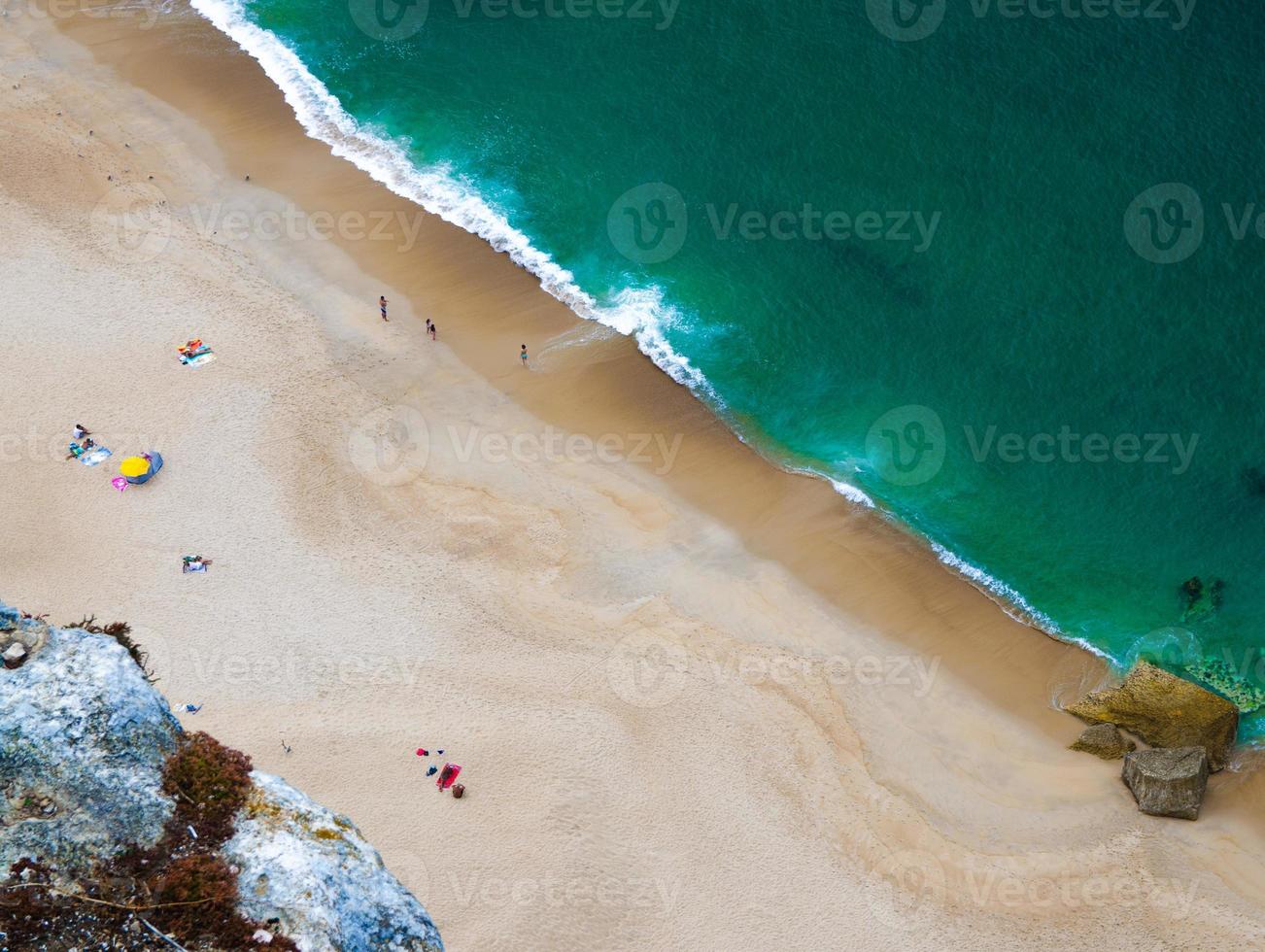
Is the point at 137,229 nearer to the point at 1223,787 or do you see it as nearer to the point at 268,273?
the point at 268,273

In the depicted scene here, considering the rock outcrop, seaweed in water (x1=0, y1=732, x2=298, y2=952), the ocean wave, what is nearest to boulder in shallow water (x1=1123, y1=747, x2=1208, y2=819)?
the ocean wave

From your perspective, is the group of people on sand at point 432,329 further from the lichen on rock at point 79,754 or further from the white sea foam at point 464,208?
the lichen on rock at point 79,754

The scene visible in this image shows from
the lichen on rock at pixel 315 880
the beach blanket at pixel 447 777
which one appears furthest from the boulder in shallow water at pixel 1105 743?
the lichen on rock at pixel 315 880

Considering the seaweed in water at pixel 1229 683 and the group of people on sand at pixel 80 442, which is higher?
the seaweed in water at pixel 1229 683

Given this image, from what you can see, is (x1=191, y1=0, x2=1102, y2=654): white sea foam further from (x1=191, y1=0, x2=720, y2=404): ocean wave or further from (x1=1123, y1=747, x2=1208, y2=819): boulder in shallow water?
(x1=1123, y1=747, x2=1208, y2=819): boulder in shallow water

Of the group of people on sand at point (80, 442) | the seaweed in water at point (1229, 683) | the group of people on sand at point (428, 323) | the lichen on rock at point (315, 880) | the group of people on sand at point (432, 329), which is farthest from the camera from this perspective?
the group of people on sand at point (428, 323)
